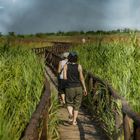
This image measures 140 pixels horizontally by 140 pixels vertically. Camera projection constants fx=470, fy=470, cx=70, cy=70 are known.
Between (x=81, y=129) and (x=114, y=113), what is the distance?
6.11 feet

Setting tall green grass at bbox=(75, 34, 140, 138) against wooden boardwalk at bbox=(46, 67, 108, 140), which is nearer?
tall green grass at bbox=(75, 34, 140, 138)

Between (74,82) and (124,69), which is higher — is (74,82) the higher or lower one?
the lower one

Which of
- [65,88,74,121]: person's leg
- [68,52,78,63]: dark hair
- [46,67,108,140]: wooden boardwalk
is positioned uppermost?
[68,52,78,63]: dark hair

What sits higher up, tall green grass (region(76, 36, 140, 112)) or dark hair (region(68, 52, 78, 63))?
dark hair (region(68, 52, 78, 63))

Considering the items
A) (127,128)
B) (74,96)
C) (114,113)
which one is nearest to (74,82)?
(74,96)

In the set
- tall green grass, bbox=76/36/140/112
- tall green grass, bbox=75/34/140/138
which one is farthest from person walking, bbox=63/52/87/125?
tall green grass, bbox=76/36/140/112

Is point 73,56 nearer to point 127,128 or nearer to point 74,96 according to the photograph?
point 74,96

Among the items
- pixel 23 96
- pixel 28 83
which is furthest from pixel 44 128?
pixel 28 83

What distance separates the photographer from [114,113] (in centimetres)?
777

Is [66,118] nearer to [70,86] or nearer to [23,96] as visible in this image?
[70,86]

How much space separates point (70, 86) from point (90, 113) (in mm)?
1733

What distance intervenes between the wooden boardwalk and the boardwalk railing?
189 mm

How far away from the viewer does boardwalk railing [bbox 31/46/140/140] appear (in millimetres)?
5660

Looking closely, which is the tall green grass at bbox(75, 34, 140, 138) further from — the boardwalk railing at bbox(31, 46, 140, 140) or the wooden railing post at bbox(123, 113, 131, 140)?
the wooden railing post at bbox(123, 113, 131, 140)
